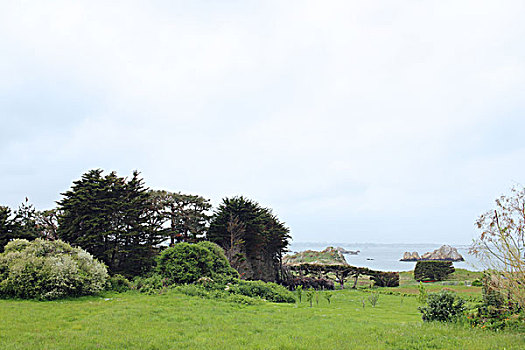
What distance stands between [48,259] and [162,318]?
583 cm

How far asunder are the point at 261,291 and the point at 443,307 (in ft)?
27.3

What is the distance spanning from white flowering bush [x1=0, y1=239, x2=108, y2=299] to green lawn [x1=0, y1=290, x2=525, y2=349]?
782mm

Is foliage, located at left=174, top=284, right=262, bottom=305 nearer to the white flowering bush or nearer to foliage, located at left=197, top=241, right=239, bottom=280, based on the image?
foliage, located at left=197, top=241, right=239, bottom=280

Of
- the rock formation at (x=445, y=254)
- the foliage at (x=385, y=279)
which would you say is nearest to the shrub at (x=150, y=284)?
the foliage at (x=385, y=279)

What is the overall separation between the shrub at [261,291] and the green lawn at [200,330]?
3929 mm

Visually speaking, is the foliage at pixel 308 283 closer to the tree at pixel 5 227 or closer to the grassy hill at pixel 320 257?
the grassy hill at pixel 320 257

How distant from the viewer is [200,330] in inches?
315

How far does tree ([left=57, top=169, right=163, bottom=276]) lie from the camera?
56.1 feet

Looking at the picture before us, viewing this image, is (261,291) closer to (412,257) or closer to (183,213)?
(183,213)

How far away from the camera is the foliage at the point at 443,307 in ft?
29.7

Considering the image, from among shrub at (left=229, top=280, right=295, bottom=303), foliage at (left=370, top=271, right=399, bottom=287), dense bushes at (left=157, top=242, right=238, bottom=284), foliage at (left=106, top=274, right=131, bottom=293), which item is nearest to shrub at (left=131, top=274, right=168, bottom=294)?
foliage at (left=106, top=274, right=131, bottom=293)

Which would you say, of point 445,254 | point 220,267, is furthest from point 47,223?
point 445,254

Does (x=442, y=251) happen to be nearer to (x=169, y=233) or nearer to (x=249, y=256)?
(x=249, y=256)

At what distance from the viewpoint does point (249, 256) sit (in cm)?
2573
